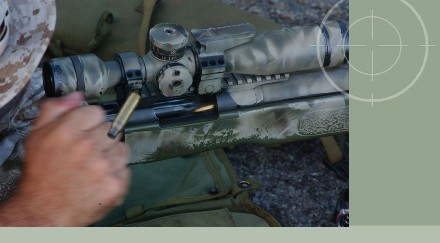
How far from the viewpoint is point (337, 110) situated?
244 cm

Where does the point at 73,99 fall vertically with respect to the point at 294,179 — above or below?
above

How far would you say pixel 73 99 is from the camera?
1.84 metres

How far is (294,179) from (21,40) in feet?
4.29

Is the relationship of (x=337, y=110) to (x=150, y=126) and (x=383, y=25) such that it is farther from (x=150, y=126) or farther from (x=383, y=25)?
(x=150, y=126)

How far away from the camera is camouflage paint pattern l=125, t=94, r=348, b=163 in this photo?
88.9 inches

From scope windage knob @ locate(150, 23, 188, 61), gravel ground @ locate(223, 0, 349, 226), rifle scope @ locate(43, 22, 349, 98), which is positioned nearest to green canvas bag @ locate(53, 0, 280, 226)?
gravel ground @ locate(223, 0, 349, 226)

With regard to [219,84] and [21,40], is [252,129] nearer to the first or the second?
[219,84]

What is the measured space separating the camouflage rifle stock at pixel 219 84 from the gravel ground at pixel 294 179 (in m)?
0.37

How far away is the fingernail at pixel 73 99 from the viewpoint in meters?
1.82

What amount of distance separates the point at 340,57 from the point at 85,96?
79 centimetres

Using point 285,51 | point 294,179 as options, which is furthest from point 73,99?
point 294,179

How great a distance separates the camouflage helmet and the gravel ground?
1.11m

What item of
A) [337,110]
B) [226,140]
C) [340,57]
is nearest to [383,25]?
[340,57]
